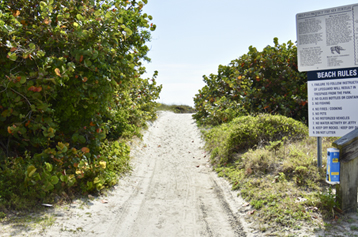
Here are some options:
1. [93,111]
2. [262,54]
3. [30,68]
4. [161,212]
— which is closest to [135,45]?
[93,111]

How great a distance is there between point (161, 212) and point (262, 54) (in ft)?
30.5

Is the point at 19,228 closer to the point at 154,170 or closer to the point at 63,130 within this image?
the point at 63,130

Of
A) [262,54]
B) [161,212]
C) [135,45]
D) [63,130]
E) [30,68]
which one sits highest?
[262,54]

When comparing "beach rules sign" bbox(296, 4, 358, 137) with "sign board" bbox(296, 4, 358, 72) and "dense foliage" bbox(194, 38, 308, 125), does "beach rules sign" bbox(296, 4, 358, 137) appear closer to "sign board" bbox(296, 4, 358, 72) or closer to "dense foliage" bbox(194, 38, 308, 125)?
"sign board" bbox(296, 4, 358, 72)

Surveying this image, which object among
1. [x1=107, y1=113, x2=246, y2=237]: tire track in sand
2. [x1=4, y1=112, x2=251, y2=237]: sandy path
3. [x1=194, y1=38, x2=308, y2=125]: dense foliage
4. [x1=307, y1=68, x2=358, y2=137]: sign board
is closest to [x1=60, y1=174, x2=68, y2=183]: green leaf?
[x1=4, y1=112, x2=251, y2=237]: sandy path

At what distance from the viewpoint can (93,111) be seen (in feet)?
19.6

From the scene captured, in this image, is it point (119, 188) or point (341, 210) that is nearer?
point (341, 210)

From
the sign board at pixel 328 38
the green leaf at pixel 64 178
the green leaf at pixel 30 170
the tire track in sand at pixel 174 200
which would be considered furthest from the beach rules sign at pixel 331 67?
the green leaf at pixel 30 170

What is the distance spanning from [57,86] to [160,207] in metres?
3.08

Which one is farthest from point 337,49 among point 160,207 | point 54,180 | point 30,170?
point 30,170

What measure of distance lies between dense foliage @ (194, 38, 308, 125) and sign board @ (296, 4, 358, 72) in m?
5.18

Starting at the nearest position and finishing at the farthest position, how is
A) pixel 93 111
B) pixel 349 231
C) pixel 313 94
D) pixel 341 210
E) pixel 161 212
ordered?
pixel 349 231 → pixel 341 210 → pixel 161 212 → pixel 313 94 → pixel 93 111

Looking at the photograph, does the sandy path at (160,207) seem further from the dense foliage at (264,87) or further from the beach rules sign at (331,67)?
the dense foliage at (264,87)

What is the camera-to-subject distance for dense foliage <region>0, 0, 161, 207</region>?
4.90 m
